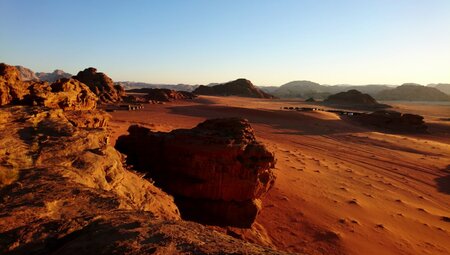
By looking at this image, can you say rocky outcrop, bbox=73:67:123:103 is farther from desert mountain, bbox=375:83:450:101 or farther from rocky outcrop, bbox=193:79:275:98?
desert mountain, bbox=375:83:450:101

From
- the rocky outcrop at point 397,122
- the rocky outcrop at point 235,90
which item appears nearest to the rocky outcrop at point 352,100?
the rocky outcrop at point 235,90

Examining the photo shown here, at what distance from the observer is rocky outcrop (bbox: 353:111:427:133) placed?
1138 inches

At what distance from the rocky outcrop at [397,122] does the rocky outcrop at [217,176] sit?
2584 cm

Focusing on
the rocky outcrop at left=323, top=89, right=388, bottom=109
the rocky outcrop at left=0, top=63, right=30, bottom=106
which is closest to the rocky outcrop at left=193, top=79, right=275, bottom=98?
the rocky outcrop at left=323, top=89, right=388, bottom=109

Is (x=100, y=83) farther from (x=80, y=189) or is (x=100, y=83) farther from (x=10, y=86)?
(x=80, y=189)

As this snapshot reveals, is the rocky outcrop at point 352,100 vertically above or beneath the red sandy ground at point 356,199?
above

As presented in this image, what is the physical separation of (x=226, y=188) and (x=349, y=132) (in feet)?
64.1

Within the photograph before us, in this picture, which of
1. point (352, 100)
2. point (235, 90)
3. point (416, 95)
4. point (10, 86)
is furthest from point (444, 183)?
point (416, 95)

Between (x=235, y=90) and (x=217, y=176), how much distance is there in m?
65.3

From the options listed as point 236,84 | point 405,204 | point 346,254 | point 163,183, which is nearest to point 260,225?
point 346,254

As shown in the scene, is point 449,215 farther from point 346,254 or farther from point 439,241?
point 346,254

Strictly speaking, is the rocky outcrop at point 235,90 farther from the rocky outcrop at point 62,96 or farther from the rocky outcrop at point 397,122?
the rocky outcrop at point 62,96

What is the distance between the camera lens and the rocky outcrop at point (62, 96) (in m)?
7.21

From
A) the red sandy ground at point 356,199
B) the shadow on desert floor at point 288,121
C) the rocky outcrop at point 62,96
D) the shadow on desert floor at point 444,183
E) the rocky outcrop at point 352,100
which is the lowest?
the shadow on desert floor at point 444,183
